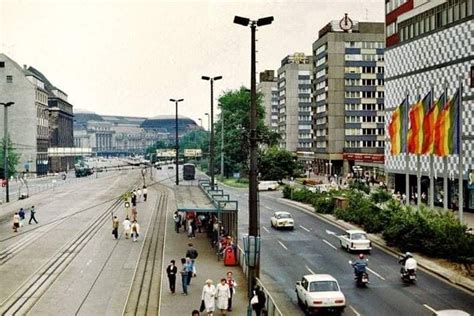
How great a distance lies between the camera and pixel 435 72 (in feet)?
219

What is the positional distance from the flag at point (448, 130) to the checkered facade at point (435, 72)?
33.0 feet

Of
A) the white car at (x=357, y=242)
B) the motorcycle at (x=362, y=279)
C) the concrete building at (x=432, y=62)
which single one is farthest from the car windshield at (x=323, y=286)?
the concrete building at (x=432, y=62)

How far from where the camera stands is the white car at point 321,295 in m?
25.2

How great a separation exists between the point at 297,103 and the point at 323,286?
15093cm

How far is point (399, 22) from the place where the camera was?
253 feet

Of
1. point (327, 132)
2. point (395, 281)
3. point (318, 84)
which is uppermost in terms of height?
point (318, 84)

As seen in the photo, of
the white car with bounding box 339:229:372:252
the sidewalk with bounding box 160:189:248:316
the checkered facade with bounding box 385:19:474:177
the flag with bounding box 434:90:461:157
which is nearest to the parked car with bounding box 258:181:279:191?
the checkered facade with bounding box 385:19:474:177

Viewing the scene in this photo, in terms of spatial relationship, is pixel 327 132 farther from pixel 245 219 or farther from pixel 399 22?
pixel 245 219

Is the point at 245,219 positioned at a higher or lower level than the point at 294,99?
lower

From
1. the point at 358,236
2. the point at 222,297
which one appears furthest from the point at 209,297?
the point at 358,236

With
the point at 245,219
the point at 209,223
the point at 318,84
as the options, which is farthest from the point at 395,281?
the point at 318,84

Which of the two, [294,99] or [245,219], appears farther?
[294,99]

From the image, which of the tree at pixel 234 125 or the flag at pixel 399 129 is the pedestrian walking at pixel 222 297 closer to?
the flag at pixel 399 129

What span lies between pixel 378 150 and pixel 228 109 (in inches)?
1117
